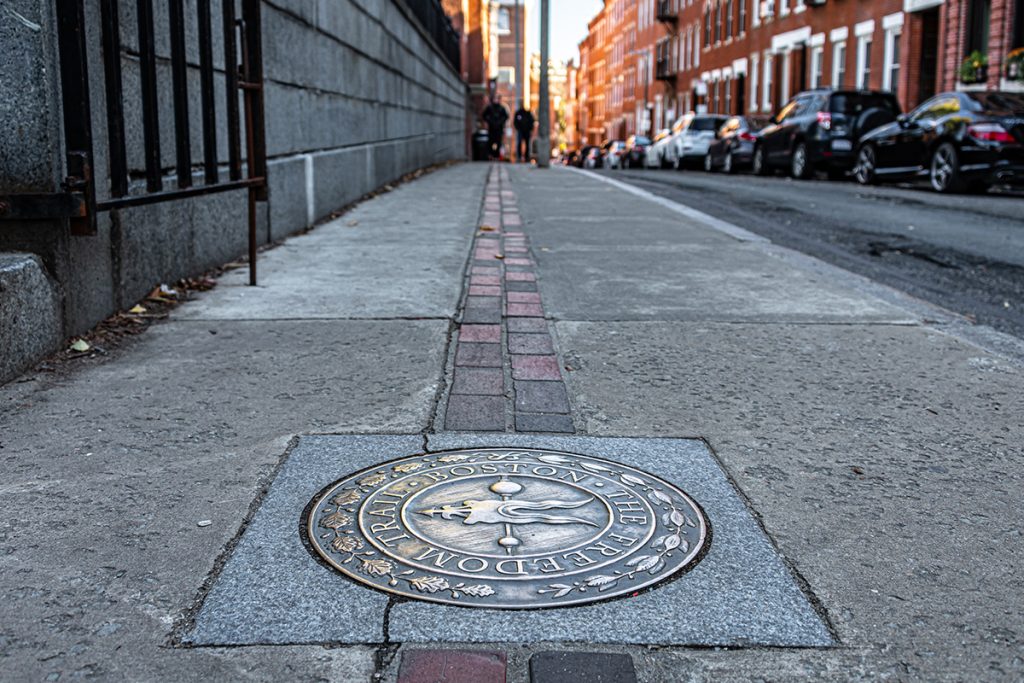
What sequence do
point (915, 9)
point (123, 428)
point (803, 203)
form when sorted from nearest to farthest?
point (123, 428), point (803, 203), point (915, 9)

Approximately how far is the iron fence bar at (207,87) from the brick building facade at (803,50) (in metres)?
19.6

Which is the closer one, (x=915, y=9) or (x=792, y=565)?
(x=792, y=565)

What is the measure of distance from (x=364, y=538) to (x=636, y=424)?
1.19m

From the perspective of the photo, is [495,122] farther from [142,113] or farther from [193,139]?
[142,113]

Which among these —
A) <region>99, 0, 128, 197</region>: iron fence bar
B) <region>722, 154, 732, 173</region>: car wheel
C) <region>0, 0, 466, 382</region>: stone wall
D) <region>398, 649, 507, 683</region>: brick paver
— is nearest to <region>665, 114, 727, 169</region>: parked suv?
<region>722, 154, 732, 173</region>: car wheel

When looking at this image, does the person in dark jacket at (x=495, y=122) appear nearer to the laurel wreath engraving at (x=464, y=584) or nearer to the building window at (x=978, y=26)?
the building window at (x=978, y=26)

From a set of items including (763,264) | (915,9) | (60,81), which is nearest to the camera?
(60,81)

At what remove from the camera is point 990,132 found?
1552 centimetres

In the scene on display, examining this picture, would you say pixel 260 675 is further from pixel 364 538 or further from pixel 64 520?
pixel 64 520

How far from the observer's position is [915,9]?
27.0 m

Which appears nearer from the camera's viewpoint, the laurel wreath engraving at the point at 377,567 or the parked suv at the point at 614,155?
the laurel wreath engraving at the point at 377,567

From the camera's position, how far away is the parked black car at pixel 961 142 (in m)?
15.4

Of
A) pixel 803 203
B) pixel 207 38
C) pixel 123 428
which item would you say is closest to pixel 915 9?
pixel 803 203

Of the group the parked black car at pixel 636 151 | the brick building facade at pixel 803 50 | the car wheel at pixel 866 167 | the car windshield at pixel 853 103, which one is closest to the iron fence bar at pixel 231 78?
the car wheel at pixel 866 167
